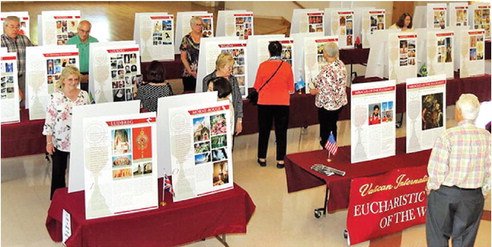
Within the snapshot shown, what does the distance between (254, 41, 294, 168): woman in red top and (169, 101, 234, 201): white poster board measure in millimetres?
2100

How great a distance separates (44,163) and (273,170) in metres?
2.50

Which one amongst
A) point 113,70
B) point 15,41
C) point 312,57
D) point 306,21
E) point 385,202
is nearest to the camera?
point 385,202

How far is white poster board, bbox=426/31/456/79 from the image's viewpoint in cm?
831

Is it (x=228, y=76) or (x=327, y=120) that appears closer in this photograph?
(x=228, y=76)

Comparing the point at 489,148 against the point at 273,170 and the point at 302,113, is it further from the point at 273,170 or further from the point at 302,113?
the point at 302,113

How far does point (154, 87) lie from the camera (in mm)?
5742

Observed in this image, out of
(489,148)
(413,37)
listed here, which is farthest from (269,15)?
(489,148)

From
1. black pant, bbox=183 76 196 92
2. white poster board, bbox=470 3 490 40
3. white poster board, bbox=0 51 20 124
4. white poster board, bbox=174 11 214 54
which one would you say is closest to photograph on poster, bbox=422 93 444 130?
black pant, bbox=183 76 196 92

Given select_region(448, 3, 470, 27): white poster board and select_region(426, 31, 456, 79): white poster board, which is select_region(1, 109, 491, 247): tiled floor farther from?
select_region(448, 3, 470, 27): white poster board

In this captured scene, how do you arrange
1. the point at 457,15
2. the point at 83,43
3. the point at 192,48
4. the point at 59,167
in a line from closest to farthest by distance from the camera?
the point at 59,167, the point at 83,43, the point at 192,48, the point at 457,15

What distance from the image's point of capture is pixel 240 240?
203 inches

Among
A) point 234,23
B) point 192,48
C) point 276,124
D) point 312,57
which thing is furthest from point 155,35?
point 276,124

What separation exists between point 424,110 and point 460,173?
152cm

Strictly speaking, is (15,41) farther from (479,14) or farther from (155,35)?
(479,14)
